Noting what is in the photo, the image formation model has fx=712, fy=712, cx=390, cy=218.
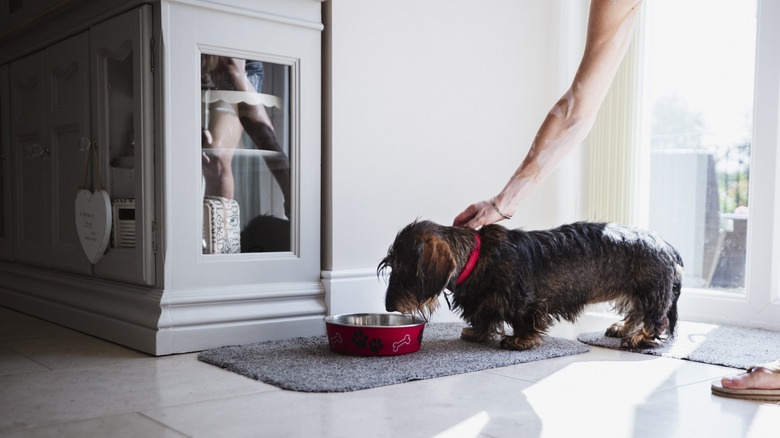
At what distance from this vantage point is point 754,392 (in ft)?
5.33

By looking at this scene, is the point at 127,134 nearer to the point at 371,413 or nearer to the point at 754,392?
the point at 371,413

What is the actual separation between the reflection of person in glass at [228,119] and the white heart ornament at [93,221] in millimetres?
399

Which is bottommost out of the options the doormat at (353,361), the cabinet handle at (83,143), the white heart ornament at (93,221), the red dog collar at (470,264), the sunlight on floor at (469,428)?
the doormat at (353,361)

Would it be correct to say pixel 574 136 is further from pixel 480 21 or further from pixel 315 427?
pixel 315 427

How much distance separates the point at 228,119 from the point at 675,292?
60.4 inches

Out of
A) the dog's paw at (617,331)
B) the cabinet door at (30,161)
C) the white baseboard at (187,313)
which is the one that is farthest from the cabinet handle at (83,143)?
the dog's paw at (617,331)

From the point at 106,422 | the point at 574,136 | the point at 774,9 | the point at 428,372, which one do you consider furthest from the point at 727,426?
the point at 774,9

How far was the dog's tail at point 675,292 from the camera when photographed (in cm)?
226

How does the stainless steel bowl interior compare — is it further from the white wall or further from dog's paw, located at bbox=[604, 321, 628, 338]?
dog's paw, located at bbox=[604, 321, 628, 338]

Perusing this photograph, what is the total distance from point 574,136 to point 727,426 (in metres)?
1.06

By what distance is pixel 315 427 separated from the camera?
4.58ft

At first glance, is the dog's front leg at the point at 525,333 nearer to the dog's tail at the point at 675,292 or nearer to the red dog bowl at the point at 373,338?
the red dog bowl at the point at 373,338

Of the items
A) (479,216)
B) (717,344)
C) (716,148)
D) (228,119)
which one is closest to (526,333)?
(479,216)

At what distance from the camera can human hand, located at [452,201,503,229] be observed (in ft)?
7.53
